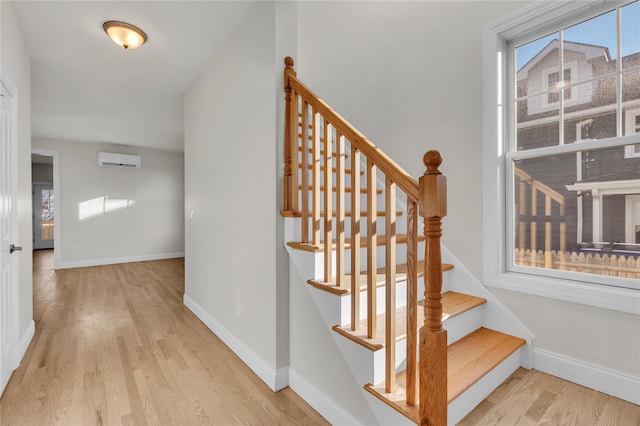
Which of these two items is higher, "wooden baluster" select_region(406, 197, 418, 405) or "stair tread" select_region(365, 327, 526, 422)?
"wooden baluster" select_region(406, 197, 418, 405)

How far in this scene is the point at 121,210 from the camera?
6422mm

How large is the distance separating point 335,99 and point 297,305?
233cm

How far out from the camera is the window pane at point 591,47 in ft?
5.79

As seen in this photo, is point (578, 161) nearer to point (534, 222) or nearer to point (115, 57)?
point (534, 222)

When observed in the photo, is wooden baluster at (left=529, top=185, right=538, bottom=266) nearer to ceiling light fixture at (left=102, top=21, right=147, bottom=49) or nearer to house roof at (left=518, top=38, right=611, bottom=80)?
house roof at (left=518, top=38, right=611, bottom=80)

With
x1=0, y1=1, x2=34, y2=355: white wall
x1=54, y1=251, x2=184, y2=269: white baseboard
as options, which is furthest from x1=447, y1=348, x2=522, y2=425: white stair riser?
x1=54, y1=251, x2=184, y2=269: white baseboard

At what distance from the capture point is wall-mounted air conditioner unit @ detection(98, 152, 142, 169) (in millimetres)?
6057

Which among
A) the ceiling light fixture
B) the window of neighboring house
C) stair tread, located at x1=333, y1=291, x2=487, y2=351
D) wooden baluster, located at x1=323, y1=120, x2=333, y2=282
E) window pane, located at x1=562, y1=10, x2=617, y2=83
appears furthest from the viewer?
the ceiling light fixture

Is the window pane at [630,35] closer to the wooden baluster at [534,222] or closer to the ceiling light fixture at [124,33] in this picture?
the wooden baluster at [534,222]

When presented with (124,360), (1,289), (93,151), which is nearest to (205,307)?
(124,360)

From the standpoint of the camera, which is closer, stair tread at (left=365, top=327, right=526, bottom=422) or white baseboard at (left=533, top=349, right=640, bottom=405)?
stair tread at (left=365, top=327, right=526, bottom=422)

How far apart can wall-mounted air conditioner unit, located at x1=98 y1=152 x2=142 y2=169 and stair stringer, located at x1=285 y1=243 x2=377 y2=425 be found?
5900mm

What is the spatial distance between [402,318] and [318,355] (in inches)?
21.5

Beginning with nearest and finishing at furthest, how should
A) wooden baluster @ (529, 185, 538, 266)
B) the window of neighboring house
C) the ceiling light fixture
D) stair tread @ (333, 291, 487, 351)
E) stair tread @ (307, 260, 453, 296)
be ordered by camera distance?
stair tread @ (333, 291, 487, 351), stair tread @ (307, 260, 453, 296), the window of neighboring house, wooden baluster @ (529, 185, 538, 266), the ceiling light fixture
